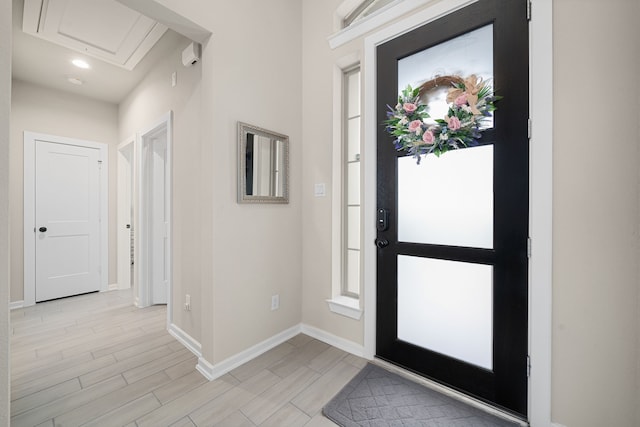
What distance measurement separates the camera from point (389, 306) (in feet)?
6.27

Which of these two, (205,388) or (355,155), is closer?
(205,388)

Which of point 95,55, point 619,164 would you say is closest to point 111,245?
point 95,55

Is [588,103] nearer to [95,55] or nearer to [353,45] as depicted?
[353,45]

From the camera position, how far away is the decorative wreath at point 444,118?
150 cm

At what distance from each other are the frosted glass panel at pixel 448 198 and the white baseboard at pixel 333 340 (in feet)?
3.23

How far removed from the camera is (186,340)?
2281 mm

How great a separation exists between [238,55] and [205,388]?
2390mm

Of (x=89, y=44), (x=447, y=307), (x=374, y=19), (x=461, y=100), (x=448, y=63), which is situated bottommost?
(x=447, y=307)

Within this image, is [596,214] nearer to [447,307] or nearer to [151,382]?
[447,307]

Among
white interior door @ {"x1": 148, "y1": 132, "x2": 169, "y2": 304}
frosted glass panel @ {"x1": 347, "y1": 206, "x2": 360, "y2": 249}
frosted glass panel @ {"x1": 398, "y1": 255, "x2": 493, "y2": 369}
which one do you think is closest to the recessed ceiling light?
white interior door @ {"x1": 148, "y1": 132, "x2": 169, "y2": 304}

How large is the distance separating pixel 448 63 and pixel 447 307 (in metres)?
1.59

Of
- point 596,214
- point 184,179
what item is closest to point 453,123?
point 596,214

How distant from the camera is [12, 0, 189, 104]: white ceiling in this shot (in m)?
2.18

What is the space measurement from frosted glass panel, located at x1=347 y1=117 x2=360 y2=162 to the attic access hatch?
1.88 m
